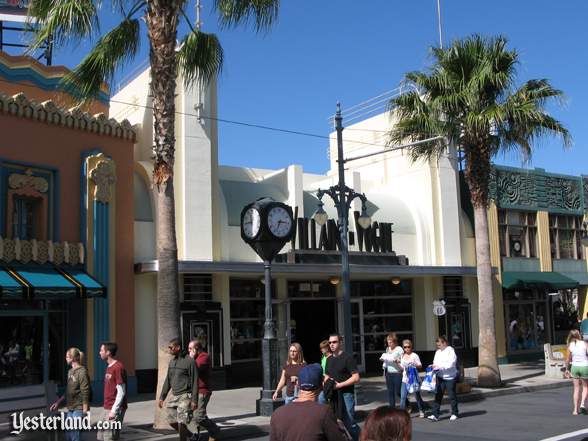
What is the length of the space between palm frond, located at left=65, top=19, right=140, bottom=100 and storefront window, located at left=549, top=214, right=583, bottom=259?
66.8 feet

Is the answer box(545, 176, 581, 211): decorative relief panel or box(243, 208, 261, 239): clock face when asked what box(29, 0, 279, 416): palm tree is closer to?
box(243, 208, 261, 239): clock face

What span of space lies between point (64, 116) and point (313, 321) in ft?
35.3

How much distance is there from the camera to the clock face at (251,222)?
47.7 feet

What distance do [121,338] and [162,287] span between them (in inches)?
221

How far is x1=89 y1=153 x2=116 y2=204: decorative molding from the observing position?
17.5m

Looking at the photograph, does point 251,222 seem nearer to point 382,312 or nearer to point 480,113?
point 480,113

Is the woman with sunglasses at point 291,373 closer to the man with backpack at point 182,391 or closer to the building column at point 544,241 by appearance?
the man with backpack at point 182,391

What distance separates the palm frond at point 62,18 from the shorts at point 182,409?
695 cm

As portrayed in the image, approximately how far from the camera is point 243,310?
21.3 meters

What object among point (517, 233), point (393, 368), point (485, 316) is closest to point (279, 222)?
point (393, 368)

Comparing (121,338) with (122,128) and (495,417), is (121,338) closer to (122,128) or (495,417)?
(122,128)

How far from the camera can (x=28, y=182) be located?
53.7 ft

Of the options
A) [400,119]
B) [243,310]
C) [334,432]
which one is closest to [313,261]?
[243,310]

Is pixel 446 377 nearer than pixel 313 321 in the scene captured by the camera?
Yes
